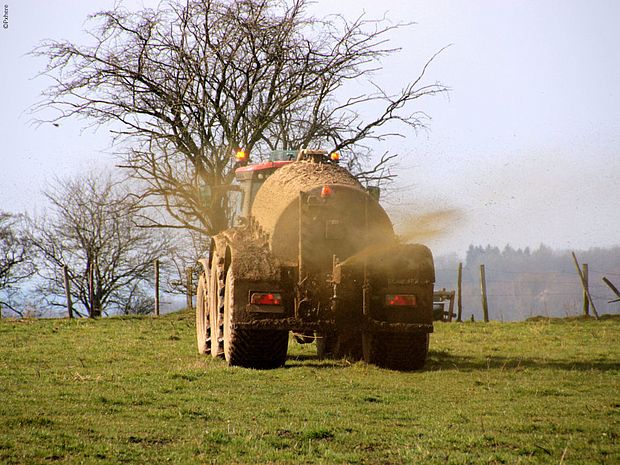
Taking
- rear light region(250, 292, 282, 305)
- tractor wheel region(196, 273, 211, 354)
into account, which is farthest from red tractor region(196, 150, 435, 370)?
tractor wheel region(196, 273, 211, 354)

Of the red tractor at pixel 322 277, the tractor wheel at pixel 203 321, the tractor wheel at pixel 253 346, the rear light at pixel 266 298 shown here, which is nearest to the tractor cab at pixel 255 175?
the red tractor at pixel 322 277

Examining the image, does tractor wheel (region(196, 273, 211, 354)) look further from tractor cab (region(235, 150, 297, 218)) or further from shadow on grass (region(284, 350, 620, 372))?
tractor cab (region(235, 150, 297, 218))

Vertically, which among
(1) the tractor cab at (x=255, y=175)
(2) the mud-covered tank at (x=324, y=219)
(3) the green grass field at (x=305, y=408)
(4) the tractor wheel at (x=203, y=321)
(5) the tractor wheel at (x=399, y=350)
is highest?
(1) the tractor cab at (x=255, y=175)

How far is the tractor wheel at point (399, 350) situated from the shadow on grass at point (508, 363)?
0.46 m

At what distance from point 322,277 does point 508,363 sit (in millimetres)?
4293

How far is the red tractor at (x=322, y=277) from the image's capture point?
1357cm

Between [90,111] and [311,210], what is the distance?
→ 14.5m

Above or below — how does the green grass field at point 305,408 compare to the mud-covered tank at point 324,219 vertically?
below

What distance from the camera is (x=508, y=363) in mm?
15859

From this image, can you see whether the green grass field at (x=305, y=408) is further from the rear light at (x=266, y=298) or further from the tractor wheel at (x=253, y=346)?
the rear light at (x=266, y=298)

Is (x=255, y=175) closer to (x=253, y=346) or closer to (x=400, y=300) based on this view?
(x=253, y=346)

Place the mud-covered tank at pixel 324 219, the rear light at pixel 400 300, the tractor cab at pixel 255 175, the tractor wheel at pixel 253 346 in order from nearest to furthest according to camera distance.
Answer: the rear light at pixel 400 300 → the tractor wheel at pixel 253 346 → the mud-covered tank at pixel 324 219 → the tractor cab at pixel 255 175

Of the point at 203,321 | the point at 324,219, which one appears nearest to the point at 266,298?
the point at 324,219

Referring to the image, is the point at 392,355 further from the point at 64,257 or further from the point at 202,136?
the point at 64,257
